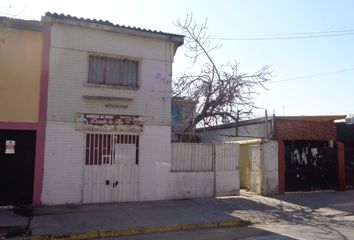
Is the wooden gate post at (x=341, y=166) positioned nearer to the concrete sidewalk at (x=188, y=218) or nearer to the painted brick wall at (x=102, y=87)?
Result: the concrete sidewalk at (x=188, y=218)

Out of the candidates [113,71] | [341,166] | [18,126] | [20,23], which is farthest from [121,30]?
[341,166]

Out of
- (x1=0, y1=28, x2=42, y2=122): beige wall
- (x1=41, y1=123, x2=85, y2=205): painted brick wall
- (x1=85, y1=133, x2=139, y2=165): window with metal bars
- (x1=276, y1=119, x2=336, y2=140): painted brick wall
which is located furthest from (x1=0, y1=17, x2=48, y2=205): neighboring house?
(x1=276, y1=119, x2=336, y2=140): painted brick wall

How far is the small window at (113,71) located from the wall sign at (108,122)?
113 centimetres

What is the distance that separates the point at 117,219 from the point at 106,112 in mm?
4091

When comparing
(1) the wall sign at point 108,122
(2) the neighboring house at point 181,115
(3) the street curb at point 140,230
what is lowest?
(3) the street curb at point 140,230

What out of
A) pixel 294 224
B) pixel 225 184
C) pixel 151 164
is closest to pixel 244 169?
pixel 225 184

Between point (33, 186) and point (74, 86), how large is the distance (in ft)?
10.9

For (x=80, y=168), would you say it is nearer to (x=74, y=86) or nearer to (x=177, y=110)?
(x=74, y=86)

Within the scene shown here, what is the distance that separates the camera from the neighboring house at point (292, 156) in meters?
17.6

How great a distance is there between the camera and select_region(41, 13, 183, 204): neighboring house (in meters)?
13.9

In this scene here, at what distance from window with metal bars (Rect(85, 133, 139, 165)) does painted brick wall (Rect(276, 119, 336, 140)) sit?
274 inches

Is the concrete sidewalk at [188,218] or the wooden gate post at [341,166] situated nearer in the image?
the concrete sidewalk at [188,218]

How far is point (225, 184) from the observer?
1648cm

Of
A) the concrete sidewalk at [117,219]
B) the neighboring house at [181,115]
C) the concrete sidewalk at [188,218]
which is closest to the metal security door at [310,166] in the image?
the concrete sidewalk at [188,218]
